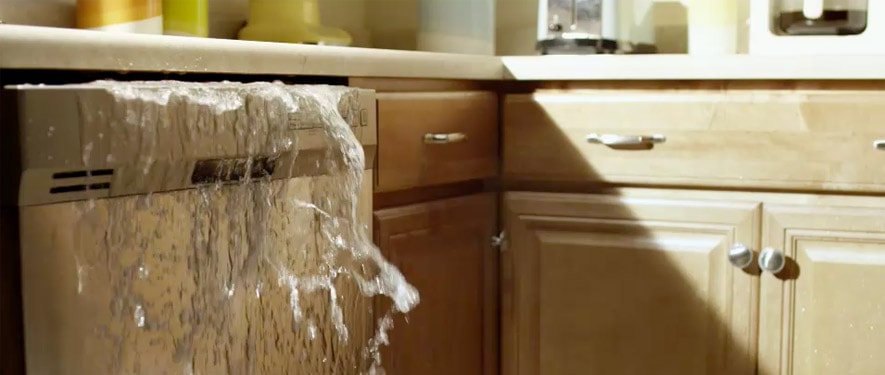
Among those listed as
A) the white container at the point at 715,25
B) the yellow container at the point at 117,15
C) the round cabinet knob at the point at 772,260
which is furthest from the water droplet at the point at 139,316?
the white container at the point at 715,25

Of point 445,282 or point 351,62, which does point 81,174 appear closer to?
point 351,62

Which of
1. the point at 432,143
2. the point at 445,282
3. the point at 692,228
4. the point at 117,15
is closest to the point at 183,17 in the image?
the point at 117,15

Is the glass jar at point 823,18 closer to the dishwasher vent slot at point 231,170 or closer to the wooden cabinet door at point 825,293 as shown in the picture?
the wooden cabinet door at point 825,293

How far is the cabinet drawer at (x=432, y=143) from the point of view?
4.03 feet

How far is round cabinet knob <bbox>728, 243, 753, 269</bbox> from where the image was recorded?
1.33 meters

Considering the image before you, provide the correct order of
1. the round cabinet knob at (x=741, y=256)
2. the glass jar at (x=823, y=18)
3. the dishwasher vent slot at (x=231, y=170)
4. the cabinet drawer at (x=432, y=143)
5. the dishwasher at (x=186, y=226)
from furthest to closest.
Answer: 1. the glass jar at (x=823, y=18)
2. the round cabinet knob at (x=741, y=256)
3. the cabinet drawer at (x=432, y=143)
4. the dishwasher vent slot at (x=231, y=170)
5. the dishwasher at (x=186, y=226)

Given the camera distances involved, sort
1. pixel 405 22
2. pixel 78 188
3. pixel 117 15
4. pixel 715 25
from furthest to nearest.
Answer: pixel 405 22 < pixel 715 25 < pixel 117 15 < pixel 78 188

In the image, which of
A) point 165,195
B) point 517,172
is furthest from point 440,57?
point 165,195

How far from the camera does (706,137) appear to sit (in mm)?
1355

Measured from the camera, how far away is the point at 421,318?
1326 millimetres

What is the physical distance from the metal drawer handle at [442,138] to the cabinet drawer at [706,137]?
13cm

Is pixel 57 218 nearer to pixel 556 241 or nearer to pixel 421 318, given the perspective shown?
pixel 421 318

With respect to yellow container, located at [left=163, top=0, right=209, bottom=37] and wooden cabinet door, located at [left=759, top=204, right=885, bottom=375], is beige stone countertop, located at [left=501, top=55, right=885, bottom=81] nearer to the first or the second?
wooden cabinet door, located at [left=759, top=204, right=885, bottom=375]

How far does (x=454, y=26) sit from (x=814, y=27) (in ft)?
1.99
